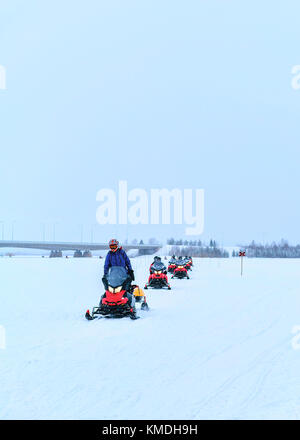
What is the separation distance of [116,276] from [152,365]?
549cm

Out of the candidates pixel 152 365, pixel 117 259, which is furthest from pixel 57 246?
pixel 152 365

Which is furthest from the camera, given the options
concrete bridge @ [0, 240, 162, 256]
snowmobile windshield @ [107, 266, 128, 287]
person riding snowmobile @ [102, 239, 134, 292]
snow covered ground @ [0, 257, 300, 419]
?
concrete bridge @ [0, 240, 162, 256]

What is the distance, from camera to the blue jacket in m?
13.5

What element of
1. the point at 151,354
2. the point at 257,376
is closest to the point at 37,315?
the point at 151,354

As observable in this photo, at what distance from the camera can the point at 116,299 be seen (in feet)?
42.7

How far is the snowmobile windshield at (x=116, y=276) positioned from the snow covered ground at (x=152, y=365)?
942mm

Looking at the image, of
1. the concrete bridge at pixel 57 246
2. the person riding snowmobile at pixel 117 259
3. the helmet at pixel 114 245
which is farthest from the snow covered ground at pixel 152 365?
the concrete bridge at pixel 57 246

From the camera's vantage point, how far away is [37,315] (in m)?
13.8

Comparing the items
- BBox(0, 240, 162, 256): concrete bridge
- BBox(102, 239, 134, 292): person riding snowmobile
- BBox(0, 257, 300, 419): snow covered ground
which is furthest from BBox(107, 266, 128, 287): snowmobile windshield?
BBox(0, 240, 162, 256): concrete bridge

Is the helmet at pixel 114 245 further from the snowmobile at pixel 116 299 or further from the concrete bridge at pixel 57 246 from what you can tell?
the concrete bridge at pixel 57 246

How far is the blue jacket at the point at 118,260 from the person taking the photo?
13.5m

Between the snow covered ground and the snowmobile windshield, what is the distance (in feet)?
3.09

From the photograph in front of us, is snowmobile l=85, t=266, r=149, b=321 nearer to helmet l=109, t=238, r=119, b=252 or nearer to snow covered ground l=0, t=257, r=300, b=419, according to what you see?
snow covered ground l=0, t=257, r=300, b=419
